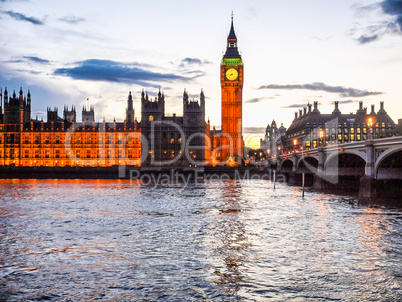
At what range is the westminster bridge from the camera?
43250 millimetres

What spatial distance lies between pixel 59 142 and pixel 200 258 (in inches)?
5772

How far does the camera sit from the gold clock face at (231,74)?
163462 mm

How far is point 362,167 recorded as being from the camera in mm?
64000

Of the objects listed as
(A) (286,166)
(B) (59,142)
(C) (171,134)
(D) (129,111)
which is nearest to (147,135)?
(C) (171,134)

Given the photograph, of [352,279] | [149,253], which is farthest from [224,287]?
[149,253]

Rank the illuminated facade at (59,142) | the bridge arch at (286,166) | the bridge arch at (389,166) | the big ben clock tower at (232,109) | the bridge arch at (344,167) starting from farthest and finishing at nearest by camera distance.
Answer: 1. the big ben clock tower at (232,109)
2. the illuminated facade at (59,142)
3. the bridge arch at (286,166)
4. the bridge arch at (344,167)
5. the bridge arch at (389,166)

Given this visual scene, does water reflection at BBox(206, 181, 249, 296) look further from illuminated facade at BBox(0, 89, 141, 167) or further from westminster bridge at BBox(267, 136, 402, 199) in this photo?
illuminated facade at BBox(0, 89, 141, 167)

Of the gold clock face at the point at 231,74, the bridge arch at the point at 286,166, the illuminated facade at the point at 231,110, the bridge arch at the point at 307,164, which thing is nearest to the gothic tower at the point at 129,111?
the illuminated facade at the point at 231,110

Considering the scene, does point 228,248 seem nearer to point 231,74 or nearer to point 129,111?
point 231,74

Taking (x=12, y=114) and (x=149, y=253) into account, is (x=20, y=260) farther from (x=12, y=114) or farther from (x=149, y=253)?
(x=12, y=114)

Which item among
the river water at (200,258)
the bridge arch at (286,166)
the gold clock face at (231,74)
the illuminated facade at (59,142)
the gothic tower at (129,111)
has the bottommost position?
the river water at (200,258)

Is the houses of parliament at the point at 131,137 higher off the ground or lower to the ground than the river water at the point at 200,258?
higher

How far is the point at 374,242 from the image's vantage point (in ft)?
62.7

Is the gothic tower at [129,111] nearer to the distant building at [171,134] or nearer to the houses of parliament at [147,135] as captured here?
the houses of parliament at [147,135]
